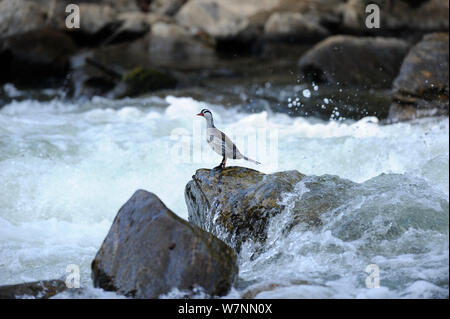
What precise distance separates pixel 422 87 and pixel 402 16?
42.8 ft

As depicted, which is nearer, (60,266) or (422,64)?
(60,266)

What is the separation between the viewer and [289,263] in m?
4.18

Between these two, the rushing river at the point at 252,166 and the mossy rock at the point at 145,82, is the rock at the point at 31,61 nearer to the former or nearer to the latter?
the mossy rock at the point at 145,82

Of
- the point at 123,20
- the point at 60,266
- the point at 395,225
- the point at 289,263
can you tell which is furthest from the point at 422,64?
the point at 123,20

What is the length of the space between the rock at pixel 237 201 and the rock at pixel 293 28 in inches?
593

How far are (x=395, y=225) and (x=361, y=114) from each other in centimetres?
568

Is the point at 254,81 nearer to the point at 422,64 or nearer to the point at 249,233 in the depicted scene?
the point at 422,64

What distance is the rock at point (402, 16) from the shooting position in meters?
19.8

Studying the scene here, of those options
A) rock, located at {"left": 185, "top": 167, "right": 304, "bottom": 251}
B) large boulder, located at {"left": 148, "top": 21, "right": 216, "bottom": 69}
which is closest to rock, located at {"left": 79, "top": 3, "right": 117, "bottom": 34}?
large boulder, located at {"left": 148, "top": 21, "right": 216, "bottom": 69}

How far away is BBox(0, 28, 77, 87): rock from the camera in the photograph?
1367cm

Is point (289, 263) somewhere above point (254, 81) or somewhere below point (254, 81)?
below

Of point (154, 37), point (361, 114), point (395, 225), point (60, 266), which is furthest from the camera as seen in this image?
point (154, 37)

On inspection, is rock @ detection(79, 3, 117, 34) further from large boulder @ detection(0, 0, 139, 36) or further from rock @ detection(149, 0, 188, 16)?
rock @ detection(149, 0, 188, 16)

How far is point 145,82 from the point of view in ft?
39.6
